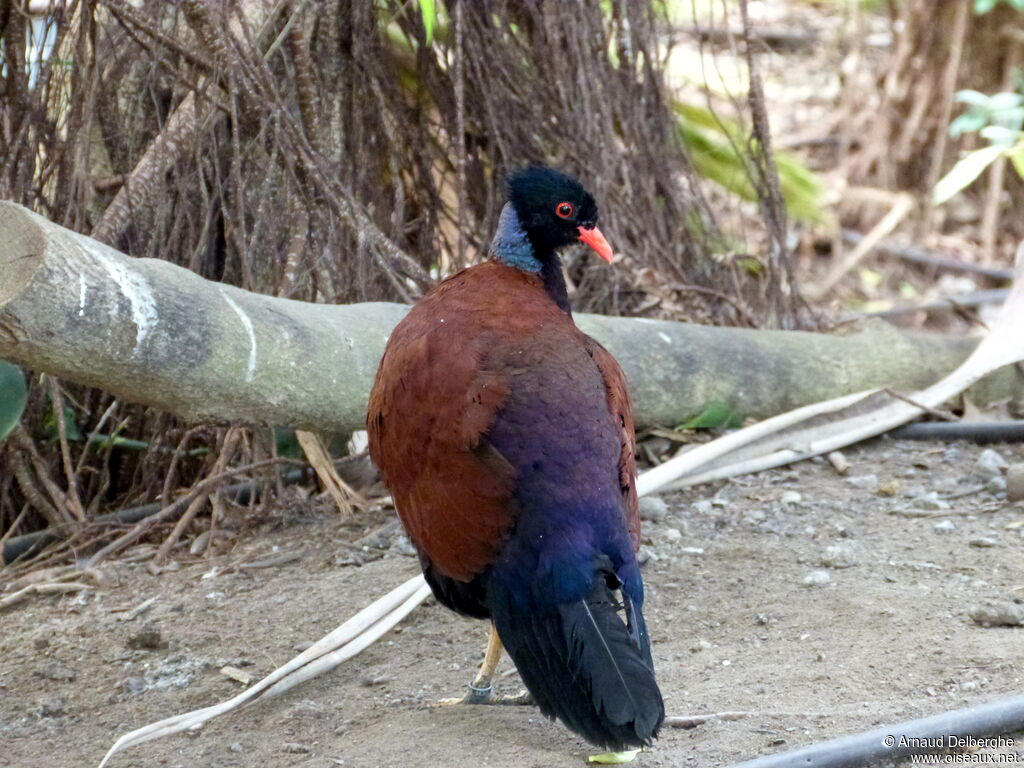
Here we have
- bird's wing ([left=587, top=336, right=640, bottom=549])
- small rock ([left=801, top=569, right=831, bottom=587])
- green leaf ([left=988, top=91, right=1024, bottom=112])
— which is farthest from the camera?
green leaf ([left=988, top=91, right=1024, bottom=112])

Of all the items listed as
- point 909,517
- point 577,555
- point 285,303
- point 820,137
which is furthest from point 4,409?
point 820,137

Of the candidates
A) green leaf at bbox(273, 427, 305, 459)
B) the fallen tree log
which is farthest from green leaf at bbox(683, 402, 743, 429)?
green leaf at bbox(273, 427, 305, 459)

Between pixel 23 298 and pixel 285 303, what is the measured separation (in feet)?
3.26

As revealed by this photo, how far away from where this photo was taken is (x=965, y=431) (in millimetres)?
4645

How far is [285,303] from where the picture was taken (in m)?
3.58

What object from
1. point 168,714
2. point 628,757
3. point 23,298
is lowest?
point 168,714

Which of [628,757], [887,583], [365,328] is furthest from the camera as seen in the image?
[365,328]

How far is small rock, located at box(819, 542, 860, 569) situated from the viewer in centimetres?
366

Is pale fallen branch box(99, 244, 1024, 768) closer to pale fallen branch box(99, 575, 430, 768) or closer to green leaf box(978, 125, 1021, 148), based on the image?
pale fallen branch box(99, 575, 430, 768)

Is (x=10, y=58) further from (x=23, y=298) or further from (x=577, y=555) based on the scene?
(x=577, y=555)

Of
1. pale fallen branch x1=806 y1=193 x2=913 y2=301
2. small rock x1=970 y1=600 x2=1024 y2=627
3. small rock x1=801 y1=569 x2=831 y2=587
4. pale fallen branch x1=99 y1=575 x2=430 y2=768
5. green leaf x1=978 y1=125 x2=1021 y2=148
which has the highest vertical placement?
green leaf x1=978 y1=125 x2=1021 y2=148

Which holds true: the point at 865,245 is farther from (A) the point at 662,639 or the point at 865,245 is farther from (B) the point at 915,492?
(A) the point at 662,639

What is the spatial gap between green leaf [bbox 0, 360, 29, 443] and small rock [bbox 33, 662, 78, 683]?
0.81 metres

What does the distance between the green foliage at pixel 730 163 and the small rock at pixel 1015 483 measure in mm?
1836
